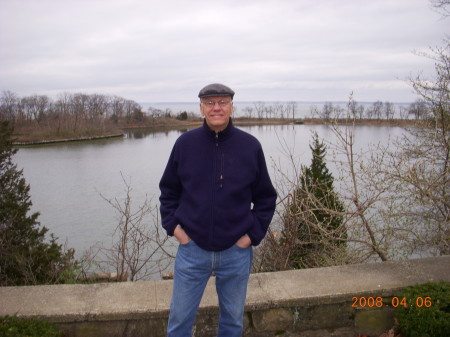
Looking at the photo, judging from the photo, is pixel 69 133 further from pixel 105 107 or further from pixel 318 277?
pixel 318 277

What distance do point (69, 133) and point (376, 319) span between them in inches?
2613

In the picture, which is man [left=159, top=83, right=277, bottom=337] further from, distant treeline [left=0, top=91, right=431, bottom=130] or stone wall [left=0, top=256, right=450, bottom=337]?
distant treeline [left=0, top=91, right=431, bottom=130]

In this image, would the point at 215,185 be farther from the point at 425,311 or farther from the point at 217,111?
the point at 425,311

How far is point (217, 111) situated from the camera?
2035 millimetres

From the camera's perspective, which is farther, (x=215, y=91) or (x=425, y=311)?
(x=425, y=311)

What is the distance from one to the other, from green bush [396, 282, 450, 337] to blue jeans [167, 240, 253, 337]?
105 centimetres

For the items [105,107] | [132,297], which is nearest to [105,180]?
[132,297]

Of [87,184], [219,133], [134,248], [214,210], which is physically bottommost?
[87,184]

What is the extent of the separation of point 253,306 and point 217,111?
126 cm

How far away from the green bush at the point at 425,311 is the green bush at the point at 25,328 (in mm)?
2108

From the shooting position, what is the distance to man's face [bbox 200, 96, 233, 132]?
202 cm

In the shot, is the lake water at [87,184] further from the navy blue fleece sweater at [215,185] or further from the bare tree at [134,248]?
the navy blue fleece sweater at [215,185]
